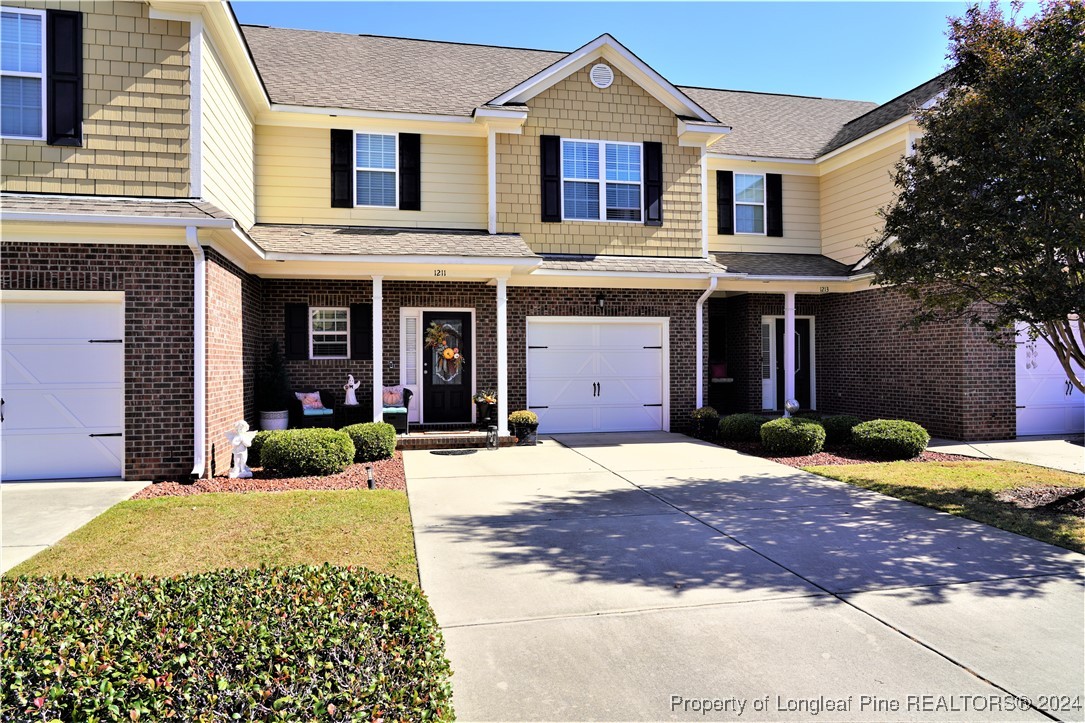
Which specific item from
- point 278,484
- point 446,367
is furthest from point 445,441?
point 278,484

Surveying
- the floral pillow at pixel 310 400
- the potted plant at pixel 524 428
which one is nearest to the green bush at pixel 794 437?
the potted plant at pixel 524 428

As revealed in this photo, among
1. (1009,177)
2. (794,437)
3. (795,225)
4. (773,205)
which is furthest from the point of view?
(795,225)

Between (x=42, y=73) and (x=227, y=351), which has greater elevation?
(x=42, y=73)

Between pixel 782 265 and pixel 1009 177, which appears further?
pixel 782 265

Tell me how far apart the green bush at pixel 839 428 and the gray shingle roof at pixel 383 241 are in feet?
19.9

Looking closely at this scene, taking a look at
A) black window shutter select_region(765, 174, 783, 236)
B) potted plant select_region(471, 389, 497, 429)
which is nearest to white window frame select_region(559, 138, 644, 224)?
black window shutter select_region(765, 174, 783, 236)

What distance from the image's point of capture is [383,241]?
11.9 metres

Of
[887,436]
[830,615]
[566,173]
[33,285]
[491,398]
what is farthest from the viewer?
[566,173]

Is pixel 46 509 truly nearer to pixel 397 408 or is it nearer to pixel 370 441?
pixel 370 441

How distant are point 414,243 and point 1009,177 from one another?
868 centimetres

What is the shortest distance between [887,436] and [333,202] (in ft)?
34.8

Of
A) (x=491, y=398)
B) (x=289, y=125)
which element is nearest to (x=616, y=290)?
(x=491, y=398)

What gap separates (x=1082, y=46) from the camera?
670 cm

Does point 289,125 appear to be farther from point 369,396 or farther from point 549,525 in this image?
point 549,525
